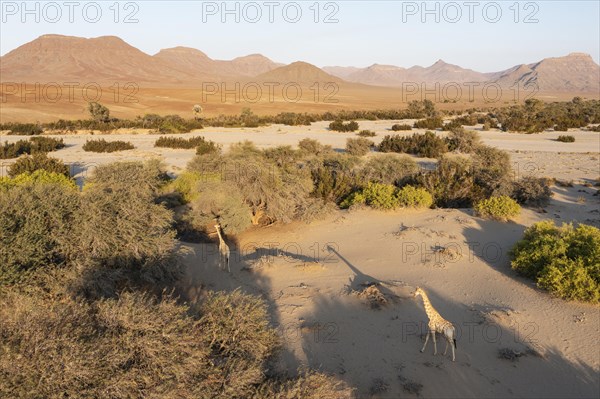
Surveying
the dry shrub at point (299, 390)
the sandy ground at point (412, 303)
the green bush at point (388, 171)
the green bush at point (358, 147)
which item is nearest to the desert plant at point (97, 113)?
the green bush at point (358, 147)

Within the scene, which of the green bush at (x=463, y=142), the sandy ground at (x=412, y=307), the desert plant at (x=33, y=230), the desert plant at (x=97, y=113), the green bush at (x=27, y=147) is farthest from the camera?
the desert plant at (x=97, y=113)

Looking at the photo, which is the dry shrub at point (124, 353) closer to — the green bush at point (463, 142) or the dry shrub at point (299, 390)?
the dry shrub at point (299, 390)

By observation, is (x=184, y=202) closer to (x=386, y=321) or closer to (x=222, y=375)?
(x=386, y=321)

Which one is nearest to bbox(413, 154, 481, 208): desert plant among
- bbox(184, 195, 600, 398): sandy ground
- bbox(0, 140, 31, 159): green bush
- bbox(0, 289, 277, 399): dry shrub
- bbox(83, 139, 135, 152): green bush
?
bbox(184, 195, 600, 398): sandy ground

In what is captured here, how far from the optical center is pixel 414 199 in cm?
1264

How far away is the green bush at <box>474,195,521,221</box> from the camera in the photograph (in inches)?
448

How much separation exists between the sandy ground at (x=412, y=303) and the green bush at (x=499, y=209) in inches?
13.5

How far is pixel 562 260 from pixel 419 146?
56.1 ft

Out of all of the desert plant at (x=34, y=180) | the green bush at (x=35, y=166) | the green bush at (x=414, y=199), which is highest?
the green bush at (x=35, y=166)

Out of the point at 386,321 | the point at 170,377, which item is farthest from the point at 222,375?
the point at 386,321

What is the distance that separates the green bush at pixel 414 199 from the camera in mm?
12609

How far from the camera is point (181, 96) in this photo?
7956 centimetres

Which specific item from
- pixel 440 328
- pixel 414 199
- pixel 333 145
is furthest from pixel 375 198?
pixel 333 145

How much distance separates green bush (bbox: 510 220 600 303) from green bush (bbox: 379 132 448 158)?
1433 cm
